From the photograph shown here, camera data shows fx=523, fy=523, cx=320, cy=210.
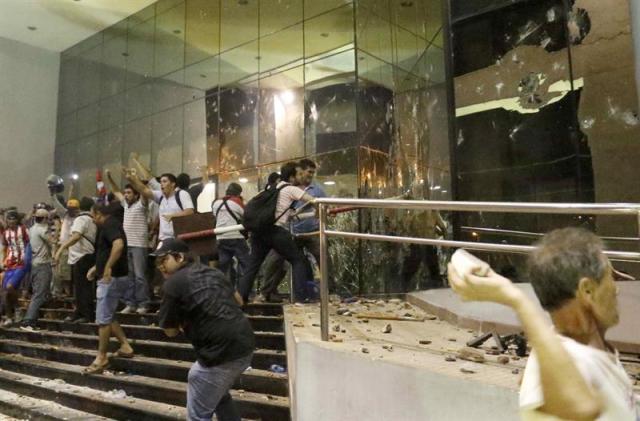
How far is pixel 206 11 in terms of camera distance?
39.6ft

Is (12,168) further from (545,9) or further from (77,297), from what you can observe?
(545,9)

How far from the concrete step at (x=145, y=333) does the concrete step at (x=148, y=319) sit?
7.0 inches

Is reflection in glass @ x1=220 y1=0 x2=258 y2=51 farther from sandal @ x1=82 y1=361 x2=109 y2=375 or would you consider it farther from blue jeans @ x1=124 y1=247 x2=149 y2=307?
sandal @ x1=82 y1=361 x2=109 y2=375

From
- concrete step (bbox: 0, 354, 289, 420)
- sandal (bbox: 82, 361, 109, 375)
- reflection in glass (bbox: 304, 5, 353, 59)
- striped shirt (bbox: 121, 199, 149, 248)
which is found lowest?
concrete step (bbox: 0, 354, 289, 420)

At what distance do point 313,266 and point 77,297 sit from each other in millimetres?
3283

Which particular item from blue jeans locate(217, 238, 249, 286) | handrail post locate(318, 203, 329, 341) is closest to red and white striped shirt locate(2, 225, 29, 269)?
blue jeans locate(217, 238, 249, 286)

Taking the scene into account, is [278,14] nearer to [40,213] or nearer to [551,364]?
[40,213]

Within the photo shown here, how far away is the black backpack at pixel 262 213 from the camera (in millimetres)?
5328

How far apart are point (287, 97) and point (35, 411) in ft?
22.3

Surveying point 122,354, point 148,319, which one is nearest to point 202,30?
point 148,319

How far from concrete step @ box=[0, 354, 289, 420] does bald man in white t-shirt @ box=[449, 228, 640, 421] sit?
3205 mm

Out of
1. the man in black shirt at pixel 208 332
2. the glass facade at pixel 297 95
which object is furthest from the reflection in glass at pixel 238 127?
the man in black shirt at pixel 208 332

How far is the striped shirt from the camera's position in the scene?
683cm

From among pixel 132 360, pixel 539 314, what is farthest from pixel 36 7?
pixel 539 314
